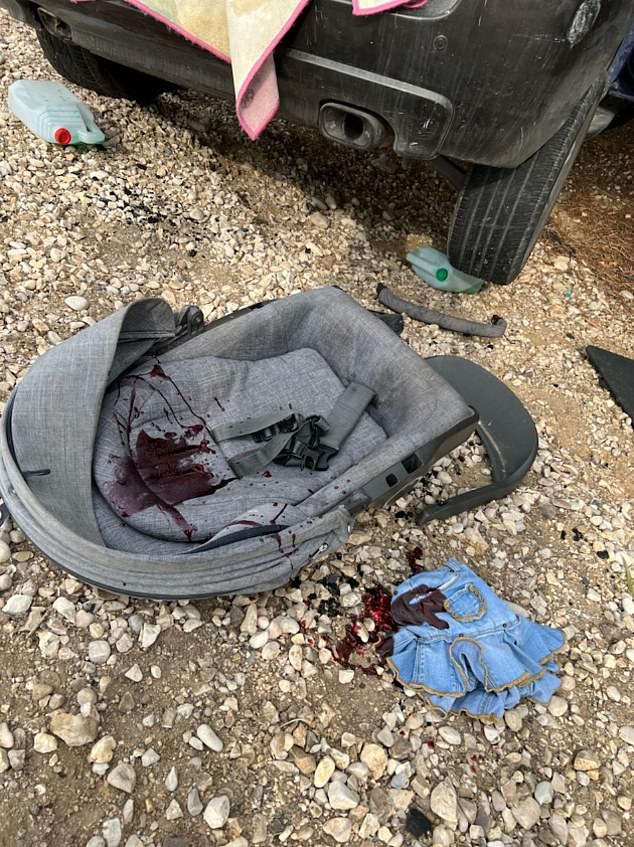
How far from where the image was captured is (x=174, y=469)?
1.94m

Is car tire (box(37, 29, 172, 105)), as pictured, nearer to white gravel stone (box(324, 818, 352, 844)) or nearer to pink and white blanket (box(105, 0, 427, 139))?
pink and white blanket (box(105, 0, 427, 139))

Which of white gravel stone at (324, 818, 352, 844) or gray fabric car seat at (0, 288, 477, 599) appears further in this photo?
gray fabric car seat at (0, 288, 477, 599)

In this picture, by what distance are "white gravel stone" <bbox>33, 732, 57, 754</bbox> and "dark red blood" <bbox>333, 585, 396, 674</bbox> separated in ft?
2.30

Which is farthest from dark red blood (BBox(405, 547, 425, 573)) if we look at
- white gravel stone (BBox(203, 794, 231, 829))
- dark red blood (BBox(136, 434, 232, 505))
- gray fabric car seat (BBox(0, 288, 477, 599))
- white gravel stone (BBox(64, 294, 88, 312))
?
white gravel stone (BBox(64, 294, 88, 312))

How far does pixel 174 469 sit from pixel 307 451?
40 cm

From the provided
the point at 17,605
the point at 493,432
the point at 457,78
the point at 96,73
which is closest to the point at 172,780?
the point at 17,605

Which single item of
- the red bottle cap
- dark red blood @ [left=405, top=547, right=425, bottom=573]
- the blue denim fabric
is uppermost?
the red bottle cap

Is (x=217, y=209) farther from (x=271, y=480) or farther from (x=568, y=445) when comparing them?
(x=568, y=445)

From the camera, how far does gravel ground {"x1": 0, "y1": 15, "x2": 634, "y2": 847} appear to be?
1.49 meters

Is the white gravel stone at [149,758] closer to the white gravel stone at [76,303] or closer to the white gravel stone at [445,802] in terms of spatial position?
the white gravel stone at [445,802]

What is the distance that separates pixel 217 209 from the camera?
2986 mm

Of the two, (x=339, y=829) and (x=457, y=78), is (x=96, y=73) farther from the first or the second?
(x=339, y=829)

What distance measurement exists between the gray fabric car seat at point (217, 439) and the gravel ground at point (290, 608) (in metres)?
0.22

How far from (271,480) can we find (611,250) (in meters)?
2.48
